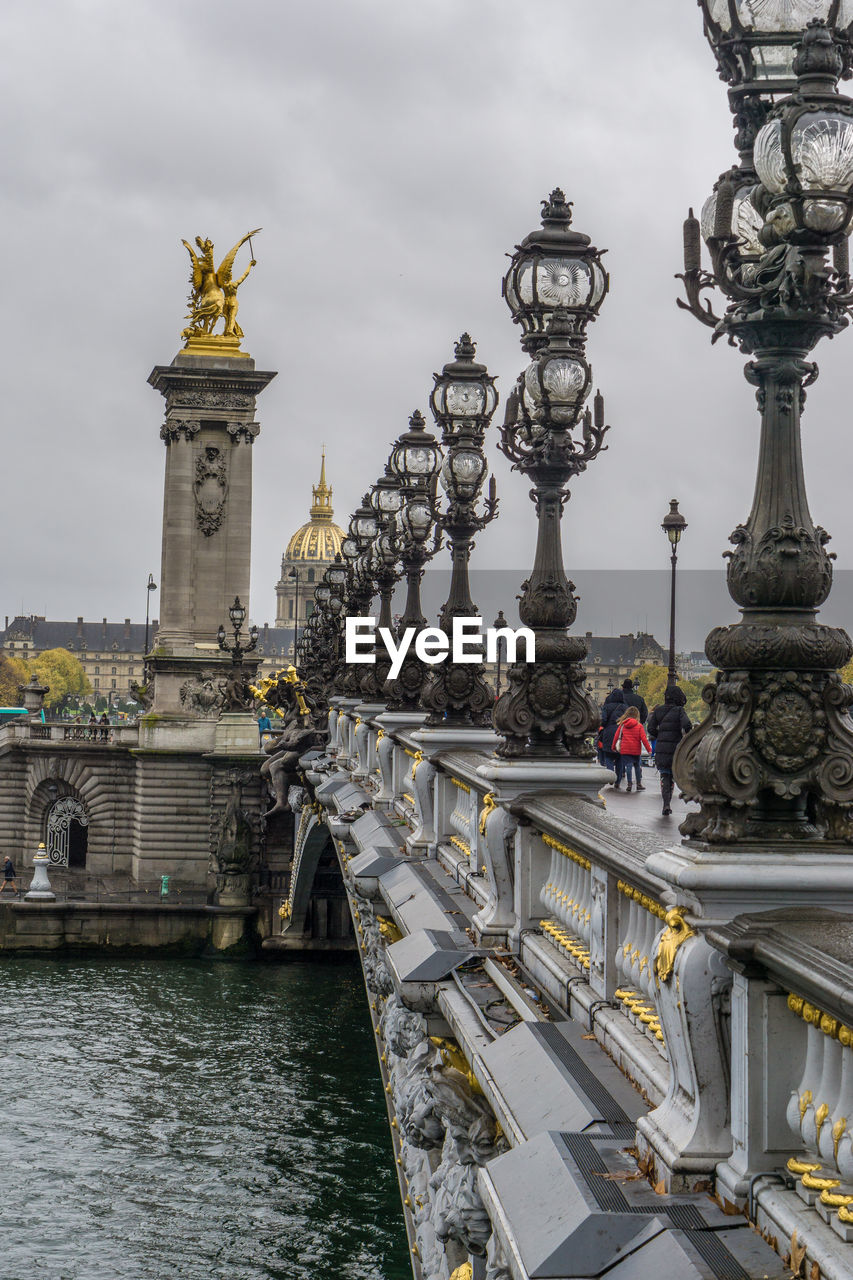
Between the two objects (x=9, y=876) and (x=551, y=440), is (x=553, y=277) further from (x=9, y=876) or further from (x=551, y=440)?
(x=9, y=876)

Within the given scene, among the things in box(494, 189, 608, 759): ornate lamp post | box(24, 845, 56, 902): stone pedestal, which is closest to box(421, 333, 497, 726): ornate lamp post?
box(494, 189, 608, 759): ornate lamp post

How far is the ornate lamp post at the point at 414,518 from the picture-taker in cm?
2181

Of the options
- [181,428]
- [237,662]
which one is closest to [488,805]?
[237,662]

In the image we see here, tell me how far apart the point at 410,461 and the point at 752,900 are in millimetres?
16484

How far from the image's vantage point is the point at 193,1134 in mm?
33312

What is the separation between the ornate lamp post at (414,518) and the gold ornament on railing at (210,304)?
5275 centimetres

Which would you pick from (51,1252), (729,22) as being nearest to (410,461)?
(51,1252)

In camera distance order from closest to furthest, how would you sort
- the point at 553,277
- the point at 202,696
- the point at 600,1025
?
the point at 600,1025 → the point at 553,277 → the point at 202,696

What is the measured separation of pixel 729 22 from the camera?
7219mm

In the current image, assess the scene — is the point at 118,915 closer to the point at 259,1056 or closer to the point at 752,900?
the point at 259,1056

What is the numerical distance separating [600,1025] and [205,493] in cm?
6575

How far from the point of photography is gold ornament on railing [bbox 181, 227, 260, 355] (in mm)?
74688

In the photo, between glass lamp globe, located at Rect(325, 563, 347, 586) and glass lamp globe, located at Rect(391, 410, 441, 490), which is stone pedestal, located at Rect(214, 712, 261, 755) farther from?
glass lamp globe, located at Rect(391, 410, 441, 490)

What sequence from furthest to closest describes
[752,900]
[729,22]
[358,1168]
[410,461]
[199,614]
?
1. [199,614]
2. [358,1168]
3. [410,461]
4. [729,22]
5. [752,900]
